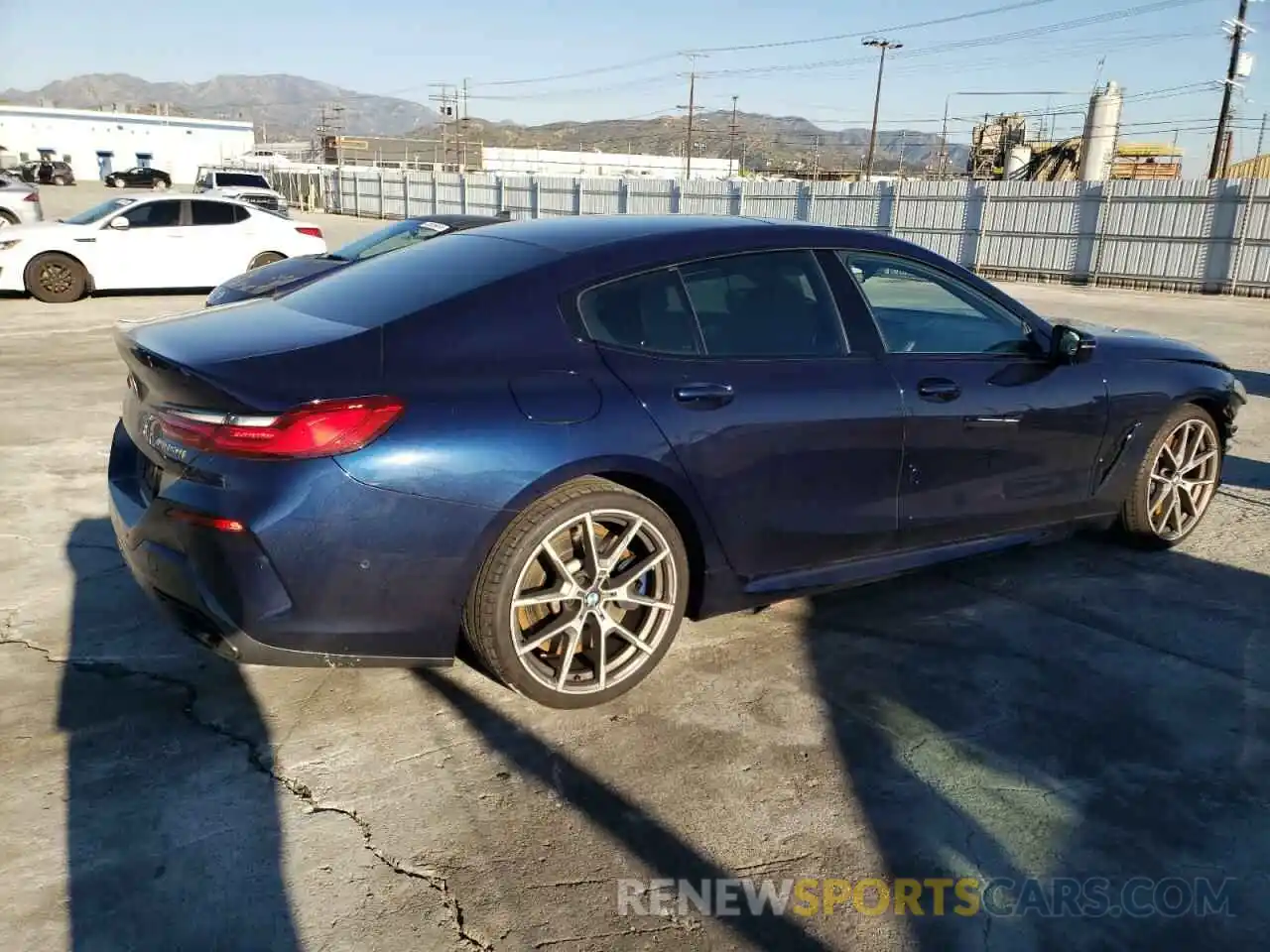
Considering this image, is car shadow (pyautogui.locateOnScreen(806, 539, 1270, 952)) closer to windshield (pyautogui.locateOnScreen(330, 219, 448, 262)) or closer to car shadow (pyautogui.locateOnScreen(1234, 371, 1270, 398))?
car shadow (pyautogui.locateOnScreen(1234, 371, 1270, 398))

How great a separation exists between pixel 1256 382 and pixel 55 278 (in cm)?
1445

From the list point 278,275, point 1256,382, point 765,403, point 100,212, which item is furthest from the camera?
point 100,212

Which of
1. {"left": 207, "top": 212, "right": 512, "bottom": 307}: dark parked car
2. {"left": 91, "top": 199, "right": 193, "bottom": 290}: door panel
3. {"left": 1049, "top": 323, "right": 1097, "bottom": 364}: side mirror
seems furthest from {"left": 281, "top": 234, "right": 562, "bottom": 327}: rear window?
{"left": 91, "top": 199, "right": 193, "bottom": 290}: door panel

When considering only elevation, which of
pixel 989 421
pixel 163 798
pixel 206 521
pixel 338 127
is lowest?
pixel 163 798

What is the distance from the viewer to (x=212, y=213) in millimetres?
13875

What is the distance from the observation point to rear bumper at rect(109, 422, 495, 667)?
2615mm

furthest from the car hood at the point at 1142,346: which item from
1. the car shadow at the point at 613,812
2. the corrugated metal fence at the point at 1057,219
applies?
the corrugated metal fence at the point at 1057,219

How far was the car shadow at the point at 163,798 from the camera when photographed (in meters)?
2.23

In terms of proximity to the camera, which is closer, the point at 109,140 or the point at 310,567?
the point at 310,567

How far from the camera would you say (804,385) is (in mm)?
3406

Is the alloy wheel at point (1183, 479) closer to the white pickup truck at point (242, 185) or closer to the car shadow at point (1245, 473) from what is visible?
the car shadow at point (1245, 473)

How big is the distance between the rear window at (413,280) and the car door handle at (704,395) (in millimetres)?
631

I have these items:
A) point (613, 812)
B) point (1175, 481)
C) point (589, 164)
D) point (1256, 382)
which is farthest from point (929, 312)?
point (589, 164)

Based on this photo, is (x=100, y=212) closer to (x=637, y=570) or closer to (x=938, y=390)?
(x=637, y=570)
